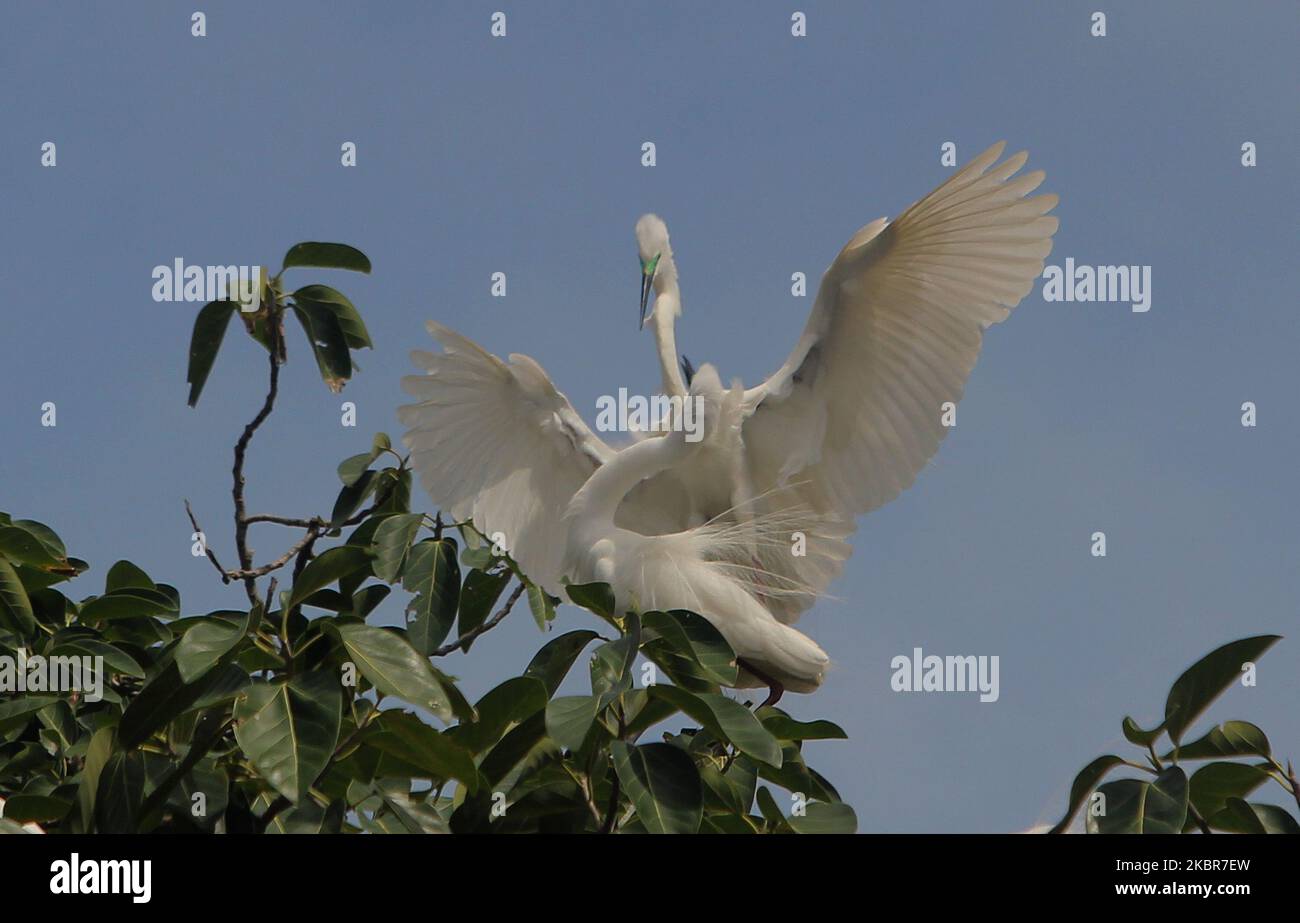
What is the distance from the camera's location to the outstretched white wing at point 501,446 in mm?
6496

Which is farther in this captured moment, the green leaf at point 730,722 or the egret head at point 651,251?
the egret head at point 651,251

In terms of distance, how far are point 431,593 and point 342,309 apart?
1.04 meters

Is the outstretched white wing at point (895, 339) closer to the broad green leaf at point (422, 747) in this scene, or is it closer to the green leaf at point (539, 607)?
the green leaf at point (539, 607)

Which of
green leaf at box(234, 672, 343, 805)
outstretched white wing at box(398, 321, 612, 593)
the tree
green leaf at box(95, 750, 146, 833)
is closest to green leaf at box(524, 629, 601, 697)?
the tree

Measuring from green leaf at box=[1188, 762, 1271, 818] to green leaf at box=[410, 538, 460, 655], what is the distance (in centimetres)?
153

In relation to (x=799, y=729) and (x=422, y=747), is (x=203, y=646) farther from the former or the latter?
(x=799, y=729)

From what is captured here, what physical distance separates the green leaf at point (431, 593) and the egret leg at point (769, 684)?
174cm

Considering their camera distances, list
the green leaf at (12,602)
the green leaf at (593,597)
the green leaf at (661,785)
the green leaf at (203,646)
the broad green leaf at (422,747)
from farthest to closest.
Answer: the green leaf at (12,602), the green leaf at (593,597), the broad green leaf at (422,747), the green leaf at (661,785), the green leaf at (203,646)

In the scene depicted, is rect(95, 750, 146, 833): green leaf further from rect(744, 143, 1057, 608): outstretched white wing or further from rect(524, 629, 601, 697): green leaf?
rect(744, 143, 1057, 608): outstretched white wing

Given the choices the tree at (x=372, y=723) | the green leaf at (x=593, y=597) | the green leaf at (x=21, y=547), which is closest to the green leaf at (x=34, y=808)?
the tree at (x=372, y=723)

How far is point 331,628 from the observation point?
2.58 metres

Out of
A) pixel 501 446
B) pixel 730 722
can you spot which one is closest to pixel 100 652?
pixel 730 722

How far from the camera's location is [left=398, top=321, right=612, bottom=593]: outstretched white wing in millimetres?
6496
